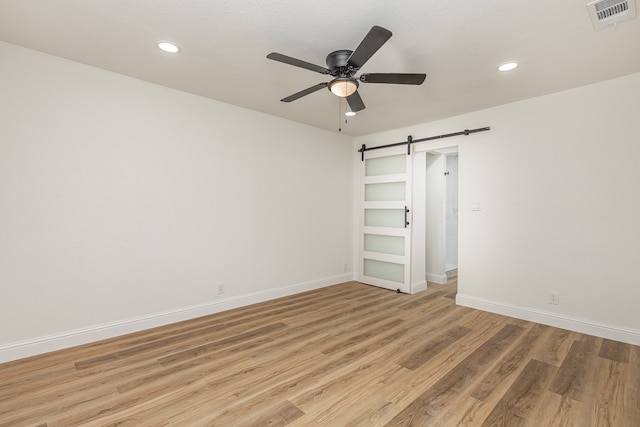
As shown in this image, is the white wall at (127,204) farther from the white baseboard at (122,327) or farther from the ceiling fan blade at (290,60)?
the ceiling fan blade at (290,60)

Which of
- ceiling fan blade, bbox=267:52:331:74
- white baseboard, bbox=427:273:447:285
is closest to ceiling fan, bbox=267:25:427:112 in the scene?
ceiling fan blade, bbox=267:52:331:74

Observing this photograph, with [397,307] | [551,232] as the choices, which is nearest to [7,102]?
[397,307]

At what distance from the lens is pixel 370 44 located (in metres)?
1.85

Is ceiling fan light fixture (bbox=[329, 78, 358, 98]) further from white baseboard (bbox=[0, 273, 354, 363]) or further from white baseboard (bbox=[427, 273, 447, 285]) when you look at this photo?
white baseboard (bbox=[427, 273, 447, 285])

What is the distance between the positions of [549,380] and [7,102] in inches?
196

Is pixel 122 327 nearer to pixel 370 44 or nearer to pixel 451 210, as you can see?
pixel 370 44

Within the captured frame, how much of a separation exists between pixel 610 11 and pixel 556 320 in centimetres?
300

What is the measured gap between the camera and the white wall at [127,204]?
2543 millimetres

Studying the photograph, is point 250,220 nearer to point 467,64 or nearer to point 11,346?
point 11,346

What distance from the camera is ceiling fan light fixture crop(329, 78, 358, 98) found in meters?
2.33

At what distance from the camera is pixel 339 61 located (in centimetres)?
237

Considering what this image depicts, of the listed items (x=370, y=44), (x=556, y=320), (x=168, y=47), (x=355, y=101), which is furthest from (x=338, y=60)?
(x=556, y=320)

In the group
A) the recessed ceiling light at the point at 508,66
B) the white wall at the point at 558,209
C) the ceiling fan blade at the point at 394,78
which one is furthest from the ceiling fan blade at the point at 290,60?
the white wall at the point at 558,209

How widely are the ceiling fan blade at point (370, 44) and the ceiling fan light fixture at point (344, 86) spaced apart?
16 cm
